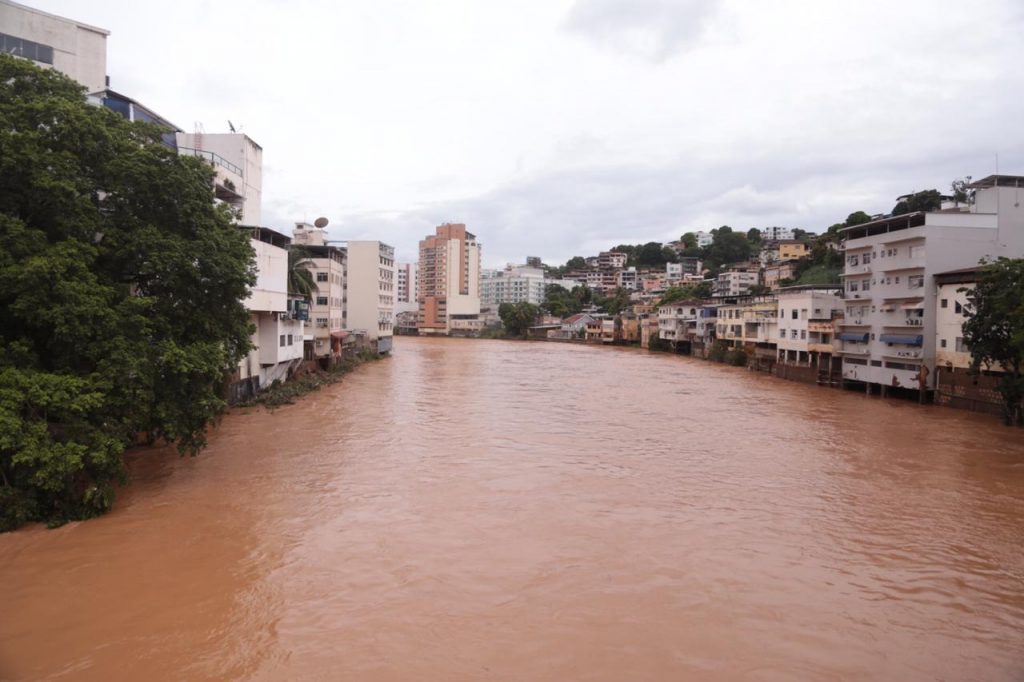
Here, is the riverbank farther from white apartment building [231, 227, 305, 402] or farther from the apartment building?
the apartment building

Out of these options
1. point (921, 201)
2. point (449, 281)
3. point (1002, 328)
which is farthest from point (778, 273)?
point (449, 281)

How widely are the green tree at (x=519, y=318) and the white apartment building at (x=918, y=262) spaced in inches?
2093

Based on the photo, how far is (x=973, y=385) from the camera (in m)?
25.5

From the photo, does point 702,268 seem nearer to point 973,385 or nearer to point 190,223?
point 973,385

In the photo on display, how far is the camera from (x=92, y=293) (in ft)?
34.7

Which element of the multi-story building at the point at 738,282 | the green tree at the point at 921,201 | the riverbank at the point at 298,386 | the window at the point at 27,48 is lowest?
the riverbank at the point at 298,386

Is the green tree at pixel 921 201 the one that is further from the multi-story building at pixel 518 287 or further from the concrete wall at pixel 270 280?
the multi-story building at pixel 518 287

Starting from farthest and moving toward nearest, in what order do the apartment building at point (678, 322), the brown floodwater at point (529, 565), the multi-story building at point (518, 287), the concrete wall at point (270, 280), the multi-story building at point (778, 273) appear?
the multi-story building at point (518, 287) < the multi-story building at point (778, 273) < the apartment building at point (678, 322) < the concrete wall at point (270, 280) < the brown floodwater at point (529, 565)

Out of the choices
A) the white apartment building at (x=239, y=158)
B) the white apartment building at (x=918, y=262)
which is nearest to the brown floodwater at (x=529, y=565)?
the white apartment building at (x=239, y=158)

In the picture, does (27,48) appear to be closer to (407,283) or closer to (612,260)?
(612,260)

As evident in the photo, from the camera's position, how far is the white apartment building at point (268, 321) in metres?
22.5

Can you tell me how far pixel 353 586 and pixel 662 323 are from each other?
55801 mm

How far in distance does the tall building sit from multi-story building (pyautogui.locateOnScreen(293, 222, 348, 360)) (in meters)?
54.6

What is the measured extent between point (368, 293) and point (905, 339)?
3701cm
